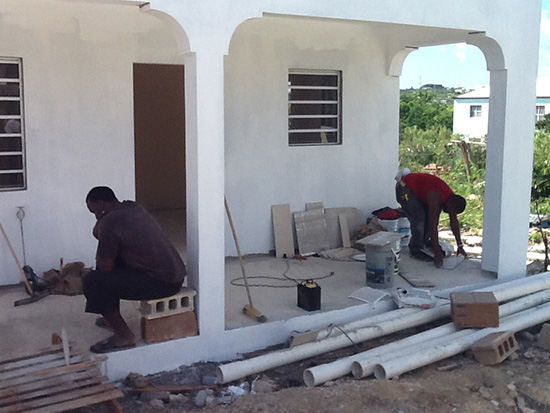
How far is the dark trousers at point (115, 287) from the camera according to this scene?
586 centimetres

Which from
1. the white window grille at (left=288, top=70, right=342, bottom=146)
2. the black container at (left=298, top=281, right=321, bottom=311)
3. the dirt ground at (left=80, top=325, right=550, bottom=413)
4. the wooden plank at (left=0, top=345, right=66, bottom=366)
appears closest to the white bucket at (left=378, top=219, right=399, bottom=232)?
the white window grille at (left=288, top=70, right=342, bottom=146)

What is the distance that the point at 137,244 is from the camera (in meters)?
5.89

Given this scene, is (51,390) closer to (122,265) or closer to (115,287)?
(115,287)

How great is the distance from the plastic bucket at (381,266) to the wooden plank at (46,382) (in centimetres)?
370

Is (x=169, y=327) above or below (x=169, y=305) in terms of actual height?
below

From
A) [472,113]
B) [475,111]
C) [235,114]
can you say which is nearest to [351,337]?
[235,114]

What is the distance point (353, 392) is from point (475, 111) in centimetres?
3730

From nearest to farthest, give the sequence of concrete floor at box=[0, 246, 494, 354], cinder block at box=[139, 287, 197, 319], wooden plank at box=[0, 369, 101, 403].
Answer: wooden plank at box=[0, 369, 101, 403], cinder block at box=[139, 287, 197, 319], concrete floor at box=[0, 246, 494, 354]

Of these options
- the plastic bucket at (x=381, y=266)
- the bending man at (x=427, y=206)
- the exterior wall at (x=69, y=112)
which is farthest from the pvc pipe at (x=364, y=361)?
the exterior wall at (x=69, y=112)

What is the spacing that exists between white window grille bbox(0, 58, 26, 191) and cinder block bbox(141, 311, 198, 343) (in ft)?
9.46

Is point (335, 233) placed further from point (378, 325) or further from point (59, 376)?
point (59, 376)

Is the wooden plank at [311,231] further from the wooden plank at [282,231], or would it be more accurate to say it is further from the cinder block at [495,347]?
the cinder block at [495,347]

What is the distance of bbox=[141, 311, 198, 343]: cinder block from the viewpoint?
612 centimetres

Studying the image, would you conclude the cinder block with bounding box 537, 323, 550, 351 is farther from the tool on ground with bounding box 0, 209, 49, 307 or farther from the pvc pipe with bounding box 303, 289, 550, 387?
the tool on ground with bounding box 0, 209, 49, 307
